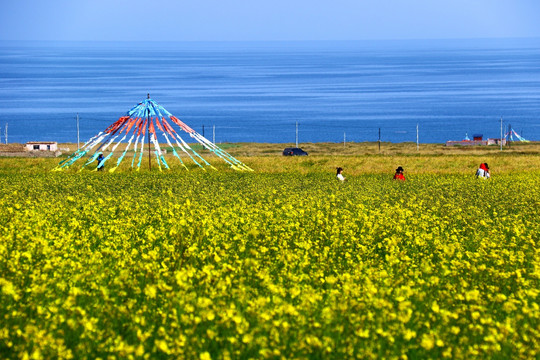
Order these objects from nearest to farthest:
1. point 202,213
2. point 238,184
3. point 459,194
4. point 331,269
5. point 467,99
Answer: point 331,269 < point 202,213 < point 459,194 < point 238,184 < point 467,99

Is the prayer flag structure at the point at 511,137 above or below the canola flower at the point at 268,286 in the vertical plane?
above

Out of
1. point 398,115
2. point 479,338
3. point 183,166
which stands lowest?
point 479,338

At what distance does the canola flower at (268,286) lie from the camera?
898 cm

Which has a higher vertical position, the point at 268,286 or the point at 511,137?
the point at 511,137

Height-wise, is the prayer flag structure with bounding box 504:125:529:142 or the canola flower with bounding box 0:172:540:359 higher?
the prayer flag structure with bounding box 504:125:529:142

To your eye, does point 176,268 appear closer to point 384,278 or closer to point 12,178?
point 384,278

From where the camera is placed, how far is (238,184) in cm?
3316

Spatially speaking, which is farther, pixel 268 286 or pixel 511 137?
pixel 511 137

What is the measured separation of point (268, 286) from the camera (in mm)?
10398

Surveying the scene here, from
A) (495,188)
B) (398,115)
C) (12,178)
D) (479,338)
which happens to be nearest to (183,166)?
(12,178)

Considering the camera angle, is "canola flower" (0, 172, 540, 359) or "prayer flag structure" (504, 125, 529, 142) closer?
"canola flower" (0, 172, 540, 359)

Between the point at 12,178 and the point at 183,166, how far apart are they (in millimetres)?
12057

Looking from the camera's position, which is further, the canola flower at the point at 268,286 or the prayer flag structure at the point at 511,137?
the prayer flag structure at the point at 511,137

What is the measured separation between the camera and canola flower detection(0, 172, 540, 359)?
29.5 ft
